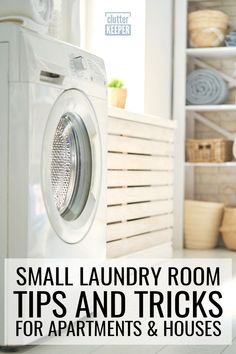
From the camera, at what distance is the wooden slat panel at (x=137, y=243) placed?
10.3 ft

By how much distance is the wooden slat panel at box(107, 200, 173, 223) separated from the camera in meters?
3.12

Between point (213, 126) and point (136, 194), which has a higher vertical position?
point (213, 126)

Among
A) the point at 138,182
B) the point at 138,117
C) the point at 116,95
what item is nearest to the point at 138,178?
the point at 138,182

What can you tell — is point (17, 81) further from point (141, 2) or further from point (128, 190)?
point (141, 2)

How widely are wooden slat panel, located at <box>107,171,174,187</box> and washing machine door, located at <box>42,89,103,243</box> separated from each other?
0.63 meters

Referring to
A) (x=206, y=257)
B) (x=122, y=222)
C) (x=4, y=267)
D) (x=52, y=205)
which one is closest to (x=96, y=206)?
(x=52, y=205)

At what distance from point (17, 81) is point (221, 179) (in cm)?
297

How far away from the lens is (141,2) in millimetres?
4129

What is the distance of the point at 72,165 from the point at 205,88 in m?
2.35

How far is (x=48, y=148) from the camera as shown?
6.83 feet

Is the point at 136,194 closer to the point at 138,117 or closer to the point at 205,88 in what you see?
the point at 138,117

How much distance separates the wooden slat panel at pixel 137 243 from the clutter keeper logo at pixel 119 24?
4.28 feet

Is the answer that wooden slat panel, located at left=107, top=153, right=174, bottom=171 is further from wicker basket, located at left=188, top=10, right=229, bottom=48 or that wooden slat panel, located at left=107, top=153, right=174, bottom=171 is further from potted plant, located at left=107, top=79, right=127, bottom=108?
wicker basket, located at left=188, top=10, right=229, bottom=48

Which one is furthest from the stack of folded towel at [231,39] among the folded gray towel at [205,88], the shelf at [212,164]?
the shelf at [212,164]
